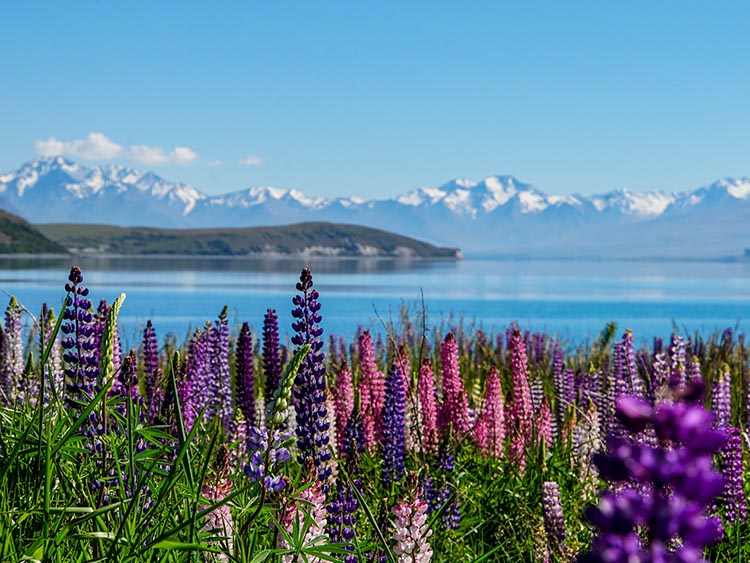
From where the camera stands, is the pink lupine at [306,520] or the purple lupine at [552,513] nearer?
the pink lupine at [306,520]

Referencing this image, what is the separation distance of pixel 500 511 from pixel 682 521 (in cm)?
661

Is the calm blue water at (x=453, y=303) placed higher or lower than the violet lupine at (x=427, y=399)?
lower

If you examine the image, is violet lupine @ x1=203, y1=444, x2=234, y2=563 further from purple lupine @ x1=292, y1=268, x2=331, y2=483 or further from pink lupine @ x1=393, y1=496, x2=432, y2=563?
pink lupine @ x1=393, y1=496, x2=432, y2=563

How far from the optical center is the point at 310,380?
15.5 ft

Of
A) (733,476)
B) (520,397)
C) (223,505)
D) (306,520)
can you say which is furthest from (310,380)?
(520,397)

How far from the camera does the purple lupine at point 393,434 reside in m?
7.15

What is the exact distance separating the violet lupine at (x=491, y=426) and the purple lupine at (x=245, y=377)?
2271 mm

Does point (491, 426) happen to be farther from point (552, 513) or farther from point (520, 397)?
point (552, 513)

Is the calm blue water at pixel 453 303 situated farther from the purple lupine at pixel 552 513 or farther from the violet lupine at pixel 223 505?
the violet lupine at pixel 223 505

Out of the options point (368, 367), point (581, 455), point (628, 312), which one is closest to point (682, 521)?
point (581, 455)

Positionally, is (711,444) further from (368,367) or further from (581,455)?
(368,367)

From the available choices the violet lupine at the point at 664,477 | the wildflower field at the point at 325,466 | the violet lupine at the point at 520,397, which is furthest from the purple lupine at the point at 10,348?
the violet lupine at the point at 664,477

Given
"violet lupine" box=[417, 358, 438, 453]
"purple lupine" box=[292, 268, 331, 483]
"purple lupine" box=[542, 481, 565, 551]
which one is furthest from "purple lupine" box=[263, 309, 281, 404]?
"purple lupine" box=[292, 268, 331, 483]

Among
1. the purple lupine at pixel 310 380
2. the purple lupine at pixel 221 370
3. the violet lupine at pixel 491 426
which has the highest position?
the purple lupine at pixel 310 380
